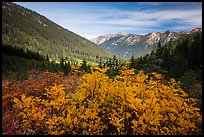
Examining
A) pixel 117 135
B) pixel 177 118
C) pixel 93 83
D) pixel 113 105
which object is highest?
pixel 93 83

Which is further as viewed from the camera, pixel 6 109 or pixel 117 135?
pixel 6 109

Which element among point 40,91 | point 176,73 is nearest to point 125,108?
point 40,91

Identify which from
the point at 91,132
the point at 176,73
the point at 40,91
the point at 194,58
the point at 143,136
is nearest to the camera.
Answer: the point at 143,136

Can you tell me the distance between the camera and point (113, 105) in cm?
1345

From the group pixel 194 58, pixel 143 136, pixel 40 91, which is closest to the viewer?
pixel 143 136

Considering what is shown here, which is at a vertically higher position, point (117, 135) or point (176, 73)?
point (176, 73)

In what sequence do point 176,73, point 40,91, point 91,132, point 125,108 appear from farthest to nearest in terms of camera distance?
point 176,73 < point 40,91 < point 125,108 < point 91,132

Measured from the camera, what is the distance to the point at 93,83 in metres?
13.7

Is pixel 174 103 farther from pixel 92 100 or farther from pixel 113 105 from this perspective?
pixel 92 100

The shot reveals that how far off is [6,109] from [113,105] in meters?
8.43

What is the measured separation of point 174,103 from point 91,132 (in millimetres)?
6587

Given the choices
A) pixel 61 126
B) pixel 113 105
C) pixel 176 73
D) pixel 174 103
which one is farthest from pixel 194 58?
pixel 61 126

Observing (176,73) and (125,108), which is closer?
(125,108)

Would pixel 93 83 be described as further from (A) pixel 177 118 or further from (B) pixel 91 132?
(A) pixel 177 118
